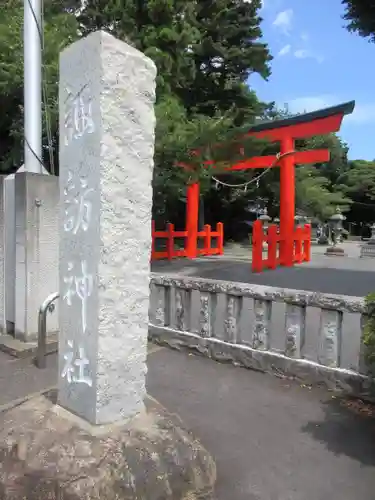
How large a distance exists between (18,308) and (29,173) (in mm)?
1484

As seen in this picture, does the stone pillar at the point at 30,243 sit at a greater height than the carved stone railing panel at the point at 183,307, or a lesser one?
greater

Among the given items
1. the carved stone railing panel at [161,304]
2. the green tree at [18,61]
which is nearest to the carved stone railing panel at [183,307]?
the carved stone railing panel at [161,304]

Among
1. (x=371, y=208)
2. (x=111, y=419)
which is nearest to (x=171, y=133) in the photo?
(x=111, y=419)

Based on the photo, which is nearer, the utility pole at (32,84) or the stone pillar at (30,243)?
the stone pillar at (30,243)

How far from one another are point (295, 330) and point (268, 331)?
293mm

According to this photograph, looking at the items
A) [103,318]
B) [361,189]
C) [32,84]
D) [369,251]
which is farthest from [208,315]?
[361,189]

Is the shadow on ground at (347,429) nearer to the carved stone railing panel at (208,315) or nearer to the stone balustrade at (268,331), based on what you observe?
Result: the stone balustrade at (268,331)

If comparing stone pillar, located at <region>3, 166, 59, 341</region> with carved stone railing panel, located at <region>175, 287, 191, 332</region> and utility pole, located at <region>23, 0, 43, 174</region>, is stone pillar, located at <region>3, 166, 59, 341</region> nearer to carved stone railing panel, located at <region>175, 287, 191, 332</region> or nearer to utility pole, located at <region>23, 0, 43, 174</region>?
utility pole, located at <region>23, 0, 43, 174</region>

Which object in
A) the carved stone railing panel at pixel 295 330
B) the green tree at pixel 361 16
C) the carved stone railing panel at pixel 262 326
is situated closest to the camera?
the carved stone railing panel at pixel 295 330

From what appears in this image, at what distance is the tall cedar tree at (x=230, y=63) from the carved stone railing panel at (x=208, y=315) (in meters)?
11.9

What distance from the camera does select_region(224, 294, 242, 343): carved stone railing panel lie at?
418 cm

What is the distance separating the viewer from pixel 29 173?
4652 mm

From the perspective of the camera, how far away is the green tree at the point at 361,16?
283 inches

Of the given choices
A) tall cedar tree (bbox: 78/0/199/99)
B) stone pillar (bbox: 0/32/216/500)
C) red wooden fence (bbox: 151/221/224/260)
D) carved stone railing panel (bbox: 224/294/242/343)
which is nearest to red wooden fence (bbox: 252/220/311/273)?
red wooden fence (bbox: 151/221/224/260)
